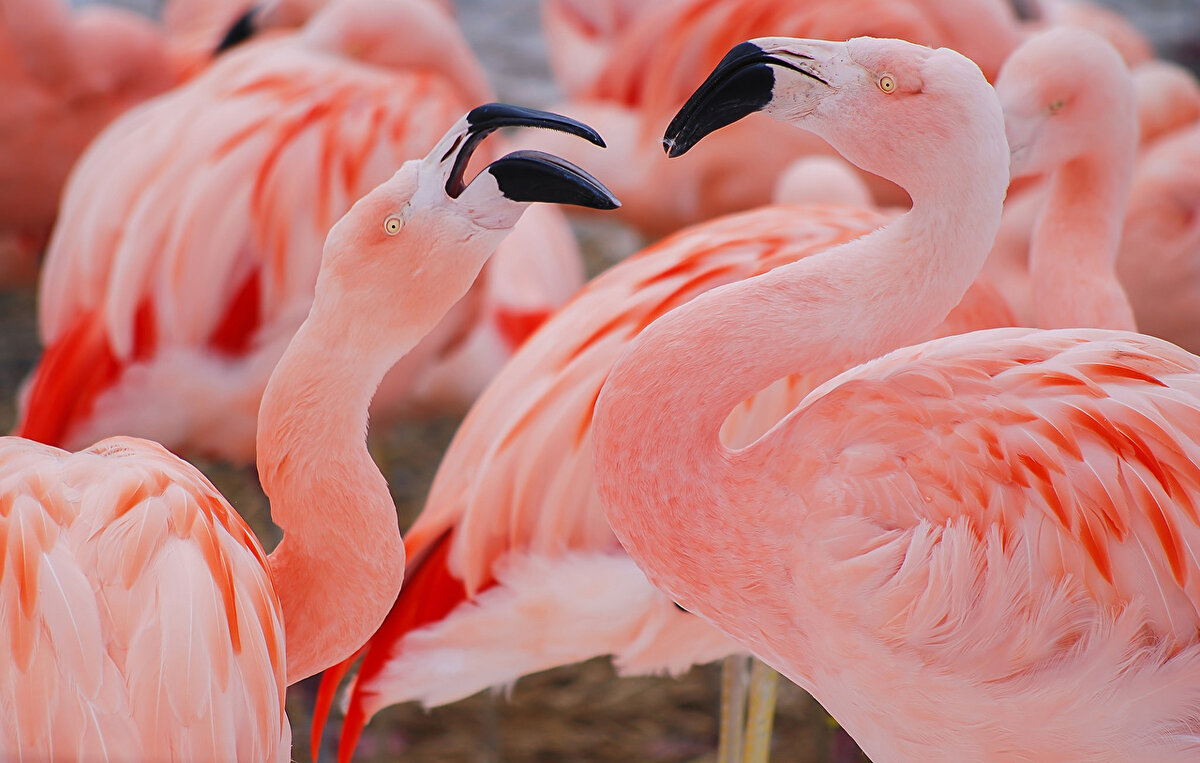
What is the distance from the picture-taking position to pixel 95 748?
1.20 m

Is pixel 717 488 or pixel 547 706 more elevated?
pixel 717 488

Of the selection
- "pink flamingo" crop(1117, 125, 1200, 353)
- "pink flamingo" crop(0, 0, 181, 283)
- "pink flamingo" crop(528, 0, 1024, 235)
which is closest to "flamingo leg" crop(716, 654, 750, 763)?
"pink flamingo" crop(1117, 125, 1200, 353)

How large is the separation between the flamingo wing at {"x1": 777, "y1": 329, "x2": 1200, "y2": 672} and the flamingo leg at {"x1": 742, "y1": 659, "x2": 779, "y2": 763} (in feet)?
2.80

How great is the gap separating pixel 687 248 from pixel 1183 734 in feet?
3.44

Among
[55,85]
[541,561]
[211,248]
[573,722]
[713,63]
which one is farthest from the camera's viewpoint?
[55,85]

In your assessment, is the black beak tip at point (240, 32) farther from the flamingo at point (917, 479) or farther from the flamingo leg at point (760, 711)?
the flamingo at point (917, 479)

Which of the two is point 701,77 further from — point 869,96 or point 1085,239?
point 869,96

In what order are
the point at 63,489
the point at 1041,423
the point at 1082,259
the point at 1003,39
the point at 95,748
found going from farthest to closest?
1. the point at 1003,39
2. the point at 1082,259
3. the point at 1041,423
4. the point at 63,489
5. the point at 95,748

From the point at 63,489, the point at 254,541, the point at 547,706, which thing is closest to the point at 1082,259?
the point at 254,541

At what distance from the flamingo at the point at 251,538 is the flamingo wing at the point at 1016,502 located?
1.42 feet

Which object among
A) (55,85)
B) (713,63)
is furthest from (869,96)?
(55,85)

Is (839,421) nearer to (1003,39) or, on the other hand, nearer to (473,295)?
(473,295)

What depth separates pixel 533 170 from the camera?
1.34 m

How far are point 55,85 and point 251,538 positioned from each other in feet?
9.02
